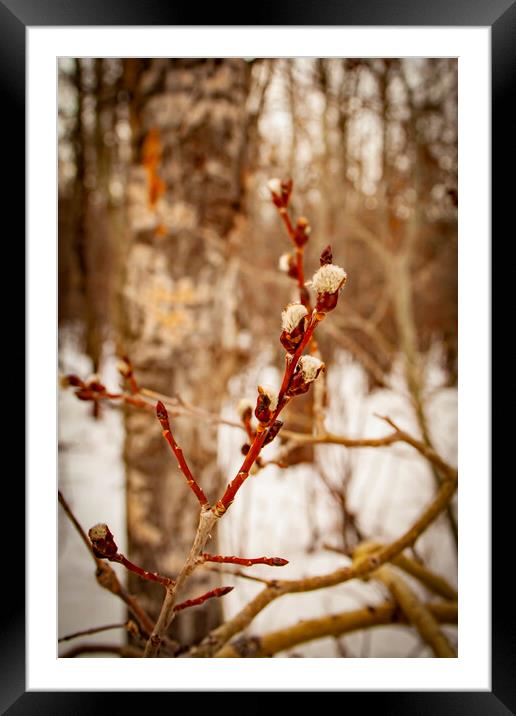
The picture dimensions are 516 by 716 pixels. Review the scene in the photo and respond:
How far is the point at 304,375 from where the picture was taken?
9.6 inches

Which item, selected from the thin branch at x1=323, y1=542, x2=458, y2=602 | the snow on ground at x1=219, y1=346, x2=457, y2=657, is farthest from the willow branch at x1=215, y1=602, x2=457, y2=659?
the snow on ground at x1=219, y1=346, x2=457, y2=657

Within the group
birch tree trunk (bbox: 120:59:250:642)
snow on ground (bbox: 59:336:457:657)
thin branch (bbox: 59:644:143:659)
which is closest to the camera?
thin branch (bbox: 59:644:143:659)

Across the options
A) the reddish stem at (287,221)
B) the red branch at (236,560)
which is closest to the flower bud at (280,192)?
the reddish stem at (287,221)

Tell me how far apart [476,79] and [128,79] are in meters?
0.76

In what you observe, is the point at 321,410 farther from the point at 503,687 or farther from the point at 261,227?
the point at 261,227

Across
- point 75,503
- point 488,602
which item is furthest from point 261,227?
point 488,602

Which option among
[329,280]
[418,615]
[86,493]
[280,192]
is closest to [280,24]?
[280,192]

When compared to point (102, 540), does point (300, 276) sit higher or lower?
higher

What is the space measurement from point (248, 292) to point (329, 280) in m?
1.32

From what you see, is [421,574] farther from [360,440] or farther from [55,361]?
[55,361]

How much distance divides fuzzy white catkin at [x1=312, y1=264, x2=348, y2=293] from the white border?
10.7 inches

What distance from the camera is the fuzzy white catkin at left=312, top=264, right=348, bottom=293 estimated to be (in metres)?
0.24

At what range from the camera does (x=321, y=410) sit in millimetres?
451

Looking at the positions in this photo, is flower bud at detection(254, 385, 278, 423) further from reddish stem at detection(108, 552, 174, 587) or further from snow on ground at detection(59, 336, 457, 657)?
snow on ground at detection(59, 336, 457, 657)
